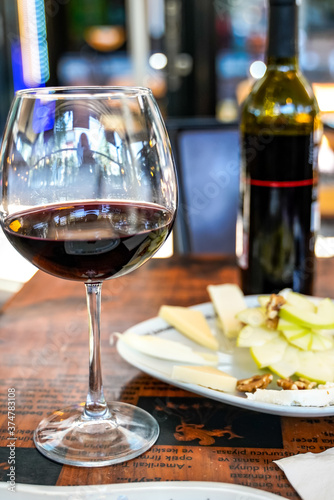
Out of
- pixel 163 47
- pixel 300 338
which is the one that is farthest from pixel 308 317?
pixel 163 47

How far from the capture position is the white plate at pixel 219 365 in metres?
0.57

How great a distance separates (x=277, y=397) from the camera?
23.0 inches

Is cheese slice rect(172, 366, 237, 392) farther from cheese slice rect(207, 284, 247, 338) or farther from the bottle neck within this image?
the bottle neck

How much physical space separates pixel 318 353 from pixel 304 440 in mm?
136

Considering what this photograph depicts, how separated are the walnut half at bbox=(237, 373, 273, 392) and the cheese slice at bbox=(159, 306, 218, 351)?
108 mm

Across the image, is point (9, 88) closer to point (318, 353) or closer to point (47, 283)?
point (47, 283)

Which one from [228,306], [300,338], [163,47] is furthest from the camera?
[163,47]

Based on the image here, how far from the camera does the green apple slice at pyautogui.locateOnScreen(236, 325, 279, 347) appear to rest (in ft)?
2.29

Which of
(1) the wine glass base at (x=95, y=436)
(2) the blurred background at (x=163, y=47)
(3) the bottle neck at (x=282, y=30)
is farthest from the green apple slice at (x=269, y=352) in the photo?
(2) the blurred background at (x=163, y=47)

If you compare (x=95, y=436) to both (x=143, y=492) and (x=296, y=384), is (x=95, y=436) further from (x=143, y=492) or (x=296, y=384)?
(x=296, y=384)

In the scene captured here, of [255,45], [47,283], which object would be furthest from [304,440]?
[255,45]

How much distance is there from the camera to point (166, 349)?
0.70m

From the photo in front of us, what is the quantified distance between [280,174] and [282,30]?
20cm

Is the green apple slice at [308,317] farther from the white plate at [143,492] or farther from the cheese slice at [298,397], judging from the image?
the white plate at [143,492]
